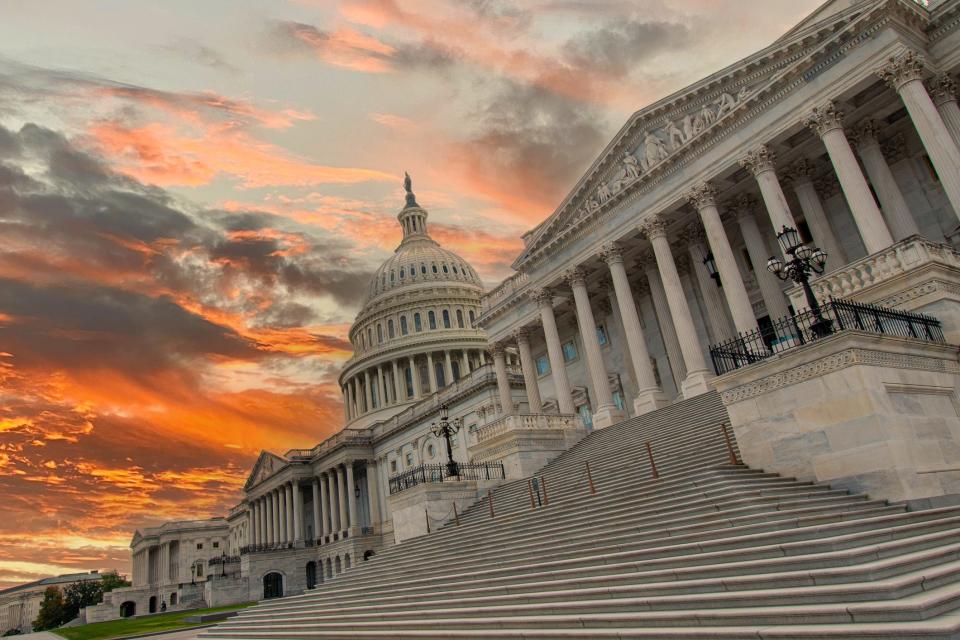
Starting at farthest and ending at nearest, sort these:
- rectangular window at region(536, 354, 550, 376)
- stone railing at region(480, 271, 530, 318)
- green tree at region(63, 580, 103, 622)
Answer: green tree at region(63, 580, 103, 622) → rectangular window at region(536, 354, 550, 376) → stone railing at region(480, 271, 530, 318)

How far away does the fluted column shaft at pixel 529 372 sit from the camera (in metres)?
42.9

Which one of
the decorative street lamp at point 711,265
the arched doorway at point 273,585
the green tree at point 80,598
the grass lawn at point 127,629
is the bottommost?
the grass lawn at point 127,629

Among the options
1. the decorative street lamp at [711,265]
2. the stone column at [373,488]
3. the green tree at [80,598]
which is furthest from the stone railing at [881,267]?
the green tree at [80,598]

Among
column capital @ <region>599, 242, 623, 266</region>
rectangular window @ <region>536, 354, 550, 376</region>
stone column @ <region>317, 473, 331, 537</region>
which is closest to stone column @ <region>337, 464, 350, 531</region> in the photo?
stone column @ <region>317, 473, 331, 537</region>

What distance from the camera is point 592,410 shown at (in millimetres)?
44656

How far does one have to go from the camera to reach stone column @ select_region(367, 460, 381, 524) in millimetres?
79438

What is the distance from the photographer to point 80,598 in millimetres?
135000

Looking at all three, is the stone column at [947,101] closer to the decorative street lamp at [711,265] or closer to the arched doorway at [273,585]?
the decorative street lamp at [711,265]

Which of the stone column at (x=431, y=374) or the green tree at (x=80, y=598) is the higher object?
the stone column at (x=431, y=374)

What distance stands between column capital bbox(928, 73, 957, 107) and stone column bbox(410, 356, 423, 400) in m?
79.3

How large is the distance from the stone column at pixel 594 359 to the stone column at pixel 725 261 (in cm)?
817

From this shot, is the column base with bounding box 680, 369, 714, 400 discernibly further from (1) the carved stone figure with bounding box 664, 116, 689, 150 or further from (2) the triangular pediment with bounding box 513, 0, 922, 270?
(1) the carved stone figure with bounding box 664, 116, 689, 150

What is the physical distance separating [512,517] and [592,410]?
945 inches

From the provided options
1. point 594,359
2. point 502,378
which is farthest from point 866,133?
point 502,378
